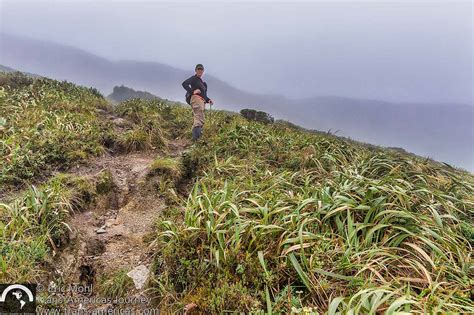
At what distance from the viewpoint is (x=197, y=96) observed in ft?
32.6

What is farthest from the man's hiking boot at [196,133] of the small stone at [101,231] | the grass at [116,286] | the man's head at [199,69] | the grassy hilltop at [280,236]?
the grass at [116,286]

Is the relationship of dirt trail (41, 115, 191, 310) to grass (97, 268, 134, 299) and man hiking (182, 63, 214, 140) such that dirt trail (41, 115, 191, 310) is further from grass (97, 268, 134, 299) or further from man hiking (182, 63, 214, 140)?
man hiking (182, 63, 214, 140)

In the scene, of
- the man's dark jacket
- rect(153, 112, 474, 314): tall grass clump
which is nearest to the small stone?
rect(153, 112, 474, 314): tall grass clump

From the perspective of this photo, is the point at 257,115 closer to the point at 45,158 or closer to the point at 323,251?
the point at 45,158

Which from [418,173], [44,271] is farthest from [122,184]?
[418,173]

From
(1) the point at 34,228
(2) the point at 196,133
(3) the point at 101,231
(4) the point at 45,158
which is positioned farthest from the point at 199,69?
(1) the point at 34,228

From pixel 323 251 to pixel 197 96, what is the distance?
24.6 ft

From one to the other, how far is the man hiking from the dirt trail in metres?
2.94

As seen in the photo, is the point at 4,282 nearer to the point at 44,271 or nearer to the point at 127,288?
the point at 44,271

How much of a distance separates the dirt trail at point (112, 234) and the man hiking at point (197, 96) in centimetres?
294

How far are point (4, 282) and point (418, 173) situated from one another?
6584 mm

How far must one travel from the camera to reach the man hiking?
9.92m

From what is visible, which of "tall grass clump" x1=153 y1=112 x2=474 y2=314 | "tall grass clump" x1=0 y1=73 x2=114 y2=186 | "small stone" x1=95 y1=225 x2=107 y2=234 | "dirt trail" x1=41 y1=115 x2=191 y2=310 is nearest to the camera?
"tall grass clump" x1=153 y1=112 x2=474 y2=314

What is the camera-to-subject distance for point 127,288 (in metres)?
3.87
